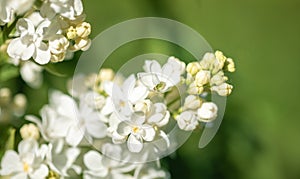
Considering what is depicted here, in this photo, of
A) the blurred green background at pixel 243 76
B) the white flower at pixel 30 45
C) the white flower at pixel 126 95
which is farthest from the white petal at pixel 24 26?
the blurred green background at pixel 243 76

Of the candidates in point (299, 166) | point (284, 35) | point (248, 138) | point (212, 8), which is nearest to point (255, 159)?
point (248, 138)

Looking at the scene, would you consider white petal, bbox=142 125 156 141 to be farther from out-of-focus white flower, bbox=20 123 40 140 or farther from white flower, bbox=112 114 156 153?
out-of-focus white flower, bbox=20 123 40 140

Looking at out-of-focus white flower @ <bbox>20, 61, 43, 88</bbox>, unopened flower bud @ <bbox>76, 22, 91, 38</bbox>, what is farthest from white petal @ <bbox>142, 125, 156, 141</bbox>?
out-of-focus white flower @ <bbox>20, 61, 43, 88</bbox>

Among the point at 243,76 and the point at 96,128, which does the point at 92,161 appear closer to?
the point at 96,128

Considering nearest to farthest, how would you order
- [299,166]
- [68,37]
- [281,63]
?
[68,37]
[299,166]
[281,63]

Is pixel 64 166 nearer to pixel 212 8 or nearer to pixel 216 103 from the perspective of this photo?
Result: pixel 216 103

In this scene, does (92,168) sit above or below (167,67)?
below
